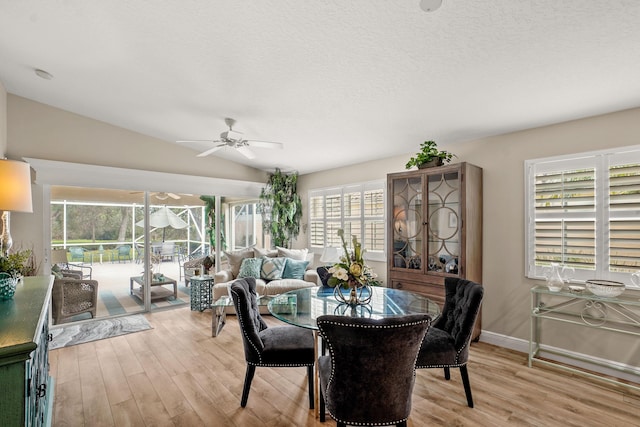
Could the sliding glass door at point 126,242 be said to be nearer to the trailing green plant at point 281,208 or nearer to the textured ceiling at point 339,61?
the trailing green plant at point 281,208

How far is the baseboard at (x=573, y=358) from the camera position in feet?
9.13

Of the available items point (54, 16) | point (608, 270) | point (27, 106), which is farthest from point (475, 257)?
point (27, 106)

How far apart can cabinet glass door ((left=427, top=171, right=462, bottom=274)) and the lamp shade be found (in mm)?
3581

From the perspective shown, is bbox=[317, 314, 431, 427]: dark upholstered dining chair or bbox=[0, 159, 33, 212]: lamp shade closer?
bbox=[317, 314, 431, 427]: dark upholstered dining chair

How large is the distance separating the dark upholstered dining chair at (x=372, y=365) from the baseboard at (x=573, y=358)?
7.74 ft

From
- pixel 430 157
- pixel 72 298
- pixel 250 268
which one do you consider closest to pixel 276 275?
pixel 250 268

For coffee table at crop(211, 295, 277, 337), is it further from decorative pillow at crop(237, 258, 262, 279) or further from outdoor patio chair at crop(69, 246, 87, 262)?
outdoor patio chair at crop(69, 246, 87, 262)

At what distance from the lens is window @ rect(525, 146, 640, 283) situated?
2777 mm

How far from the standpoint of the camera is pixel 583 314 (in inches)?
118

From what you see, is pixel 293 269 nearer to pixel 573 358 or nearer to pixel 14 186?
pixel 573 358

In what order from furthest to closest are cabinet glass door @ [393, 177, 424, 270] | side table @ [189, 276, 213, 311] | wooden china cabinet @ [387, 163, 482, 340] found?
side table @ [189, 276, 213, 311], cabinet glass door @ [393, 177, 424, 270], wooden china cabinet @ [387, 163, 482, 340]

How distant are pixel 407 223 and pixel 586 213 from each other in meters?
1.74

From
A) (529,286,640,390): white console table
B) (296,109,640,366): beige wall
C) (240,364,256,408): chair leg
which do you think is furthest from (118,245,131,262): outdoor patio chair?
(529,286,640,390): white console table

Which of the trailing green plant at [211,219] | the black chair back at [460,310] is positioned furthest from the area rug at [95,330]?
the black chair back at [460,310]
